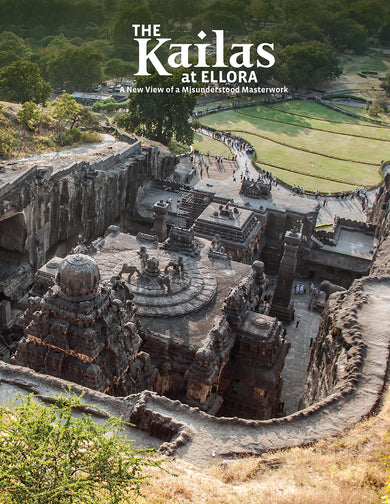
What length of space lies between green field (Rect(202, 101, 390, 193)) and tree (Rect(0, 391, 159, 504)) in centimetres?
5967

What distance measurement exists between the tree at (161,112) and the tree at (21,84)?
11460 millimetres

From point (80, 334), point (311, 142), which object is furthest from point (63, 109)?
point (311, 142)

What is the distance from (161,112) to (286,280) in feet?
128

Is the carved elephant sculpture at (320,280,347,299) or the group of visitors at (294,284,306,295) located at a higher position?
the carved elephant sculpture at (320,280,347,299)

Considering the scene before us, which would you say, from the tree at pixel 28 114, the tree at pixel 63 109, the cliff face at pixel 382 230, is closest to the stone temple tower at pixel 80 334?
the cliff face at pixel 382 230

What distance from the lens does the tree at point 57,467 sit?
1116 centimetres

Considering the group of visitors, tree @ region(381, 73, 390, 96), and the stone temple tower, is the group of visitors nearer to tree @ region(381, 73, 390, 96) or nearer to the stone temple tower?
the stone temple tower

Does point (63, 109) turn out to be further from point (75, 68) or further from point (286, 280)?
point (75, 68)

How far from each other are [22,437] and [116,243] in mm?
21756

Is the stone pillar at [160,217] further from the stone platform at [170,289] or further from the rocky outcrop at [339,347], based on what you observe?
the rocky outcrop at [339,347]

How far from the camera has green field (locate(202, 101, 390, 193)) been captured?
73500 mm

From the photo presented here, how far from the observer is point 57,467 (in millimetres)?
11586

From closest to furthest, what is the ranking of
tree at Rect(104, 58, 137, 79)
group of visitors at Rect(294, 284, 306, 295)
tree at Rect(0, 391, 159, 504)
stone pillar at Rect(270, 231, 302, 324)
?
tree at Rect(0, 391, 159, 504) < stone pillar at Rect(270, 231, 302, 324) < group of visitors at Rect(294, 284, 306, 295) < tree at Rect(104, 58, 137, 79)

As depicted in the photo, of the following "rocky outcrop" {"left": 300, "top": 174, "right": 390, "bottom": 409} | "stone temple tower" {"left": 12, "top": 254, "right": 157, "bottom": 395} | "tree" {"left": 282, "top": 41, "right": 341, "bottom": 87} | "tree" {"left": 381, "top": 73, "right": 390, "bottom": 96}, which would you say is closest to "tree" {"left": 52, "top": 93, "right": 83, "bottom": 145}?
"rocky outcrop" {"left": 300, "top": 174, "right": 390, "bottom": 409}
